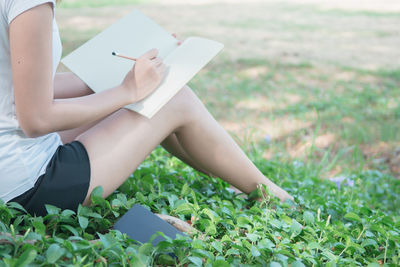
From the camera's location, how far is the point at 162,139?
1855 mm

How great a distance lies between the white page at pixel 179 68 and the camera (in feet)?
5.59

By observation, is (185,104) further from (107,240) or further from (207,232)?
(107,240)

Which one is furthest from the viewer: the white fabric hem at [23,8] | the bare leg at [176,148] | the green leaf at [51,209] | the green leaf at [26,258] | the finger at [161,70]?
the bare leg at [176,148]

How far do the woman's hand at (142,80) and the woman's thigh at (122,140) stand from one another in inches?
3.0

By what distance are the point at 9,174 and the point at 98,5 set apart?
28.7 ft

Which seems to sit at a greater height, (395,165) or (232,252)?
(232,252)

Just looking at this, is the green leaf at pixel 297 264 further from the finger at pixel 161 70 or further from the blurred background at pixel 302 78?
the blurred background at pixel 302 78

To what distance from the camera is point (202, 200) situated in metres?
2.01

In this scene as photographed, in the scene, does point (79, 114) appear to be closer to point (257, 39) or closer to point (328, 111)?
point (328, 111)

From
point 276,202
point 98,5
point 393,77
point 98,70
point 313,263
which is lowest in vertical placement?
point 98,5

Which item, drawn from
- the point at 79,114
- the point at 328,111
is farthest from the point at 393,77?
the point at 79,114

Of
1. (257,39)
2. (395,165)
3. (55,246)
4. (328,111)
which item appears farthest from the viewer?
(257,39)

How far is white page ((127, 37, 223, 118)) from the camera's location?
5.59ft

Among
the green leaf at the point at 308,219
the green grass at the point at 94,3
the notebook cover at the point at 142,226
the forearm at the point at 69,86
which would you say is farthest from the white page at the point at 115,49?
the green grass at the point at 94,3
